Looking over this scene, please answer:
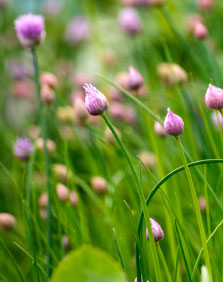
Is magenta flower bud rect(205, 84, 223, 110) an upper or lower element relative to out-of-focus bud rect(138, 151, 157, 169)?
upper

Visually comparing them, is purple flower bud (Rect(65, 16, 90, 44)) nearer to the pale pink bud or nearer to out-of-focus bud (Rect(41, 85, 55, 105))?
out-of-focus bud (Rect(41, 85, 55, 105))

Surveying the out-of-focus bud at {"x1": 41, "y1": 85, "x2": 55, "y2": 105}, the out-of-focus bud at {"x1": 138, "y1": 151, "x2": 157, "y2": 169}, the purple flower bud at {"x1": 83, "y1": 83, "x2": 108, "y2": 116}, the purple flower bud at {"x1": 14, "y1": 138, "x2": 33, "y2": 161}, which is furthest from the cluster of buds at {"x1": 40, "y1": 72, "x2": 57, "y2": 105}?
the purple flower bud at {"x1": 83, "y1": 83, "x2": 108, "y2": 116}

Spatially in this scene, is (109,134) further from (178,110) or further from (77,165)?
(77,165)

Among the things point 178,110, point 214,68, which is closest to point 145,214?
point 214,68

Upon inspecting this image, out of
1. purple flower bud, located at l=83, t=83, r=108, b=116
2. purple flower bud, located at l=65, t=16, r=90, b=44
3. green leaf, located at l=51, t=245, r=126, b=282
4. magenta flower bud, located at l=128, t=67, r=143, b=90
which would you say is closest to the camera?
green leaf, located at l=51, t=245, r=126, b=282

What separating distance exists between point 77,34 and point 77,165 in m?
0.82

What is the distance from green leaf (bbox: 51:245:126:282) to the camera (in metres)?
0.44

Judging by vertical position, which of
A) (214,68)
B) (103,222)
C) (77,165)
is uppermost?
(214,68)

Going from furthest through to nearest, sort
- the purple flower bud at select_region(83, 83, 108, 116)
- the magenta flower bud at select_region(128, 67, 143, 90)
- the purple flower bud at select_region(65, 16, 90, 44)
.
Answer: the purple flower bud at select_region(65, 16, 90, 44)
the magenta flower bud at select_region(128, 67, 143, 90)
the purple flower bud at select_region(83, 83, 108, 116)

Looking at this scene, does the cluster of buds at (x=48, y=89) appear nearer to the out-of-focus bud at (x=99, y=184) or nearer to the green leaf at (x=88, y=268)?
the out-of-focus bud at (x=99, y=184)

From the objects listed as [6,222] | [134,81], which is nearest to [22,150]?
[6,222]

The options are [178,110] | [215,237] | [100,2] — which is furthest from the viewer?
[100,2]

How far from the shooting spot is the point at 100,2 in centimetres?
254

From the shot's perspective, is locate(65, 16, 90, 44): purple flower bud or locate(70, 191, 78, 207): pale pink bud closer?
locate(70, 191, 78, 207): pale pink bud
